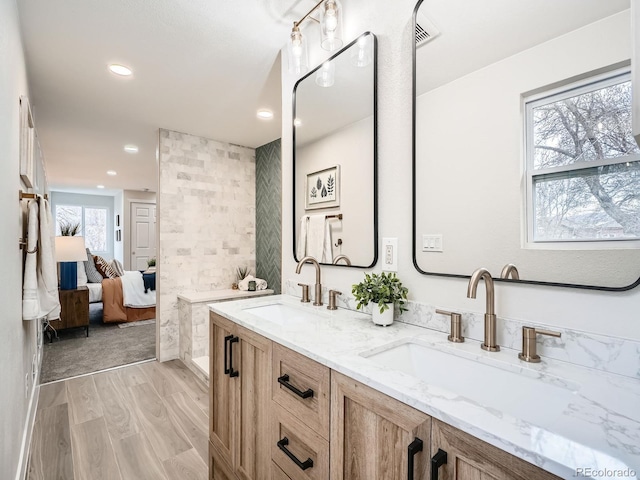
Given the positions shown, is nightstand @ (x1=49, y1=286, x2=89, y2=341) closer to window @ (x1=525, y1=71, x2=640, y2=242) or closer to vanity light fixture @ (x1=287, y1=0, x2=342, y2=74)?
vanity light fixture @ (x1=287, y1=0, x2=342, y2=74)

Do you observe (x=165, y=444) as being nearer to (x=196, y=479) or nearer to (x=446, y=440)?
(x=196, y=479)

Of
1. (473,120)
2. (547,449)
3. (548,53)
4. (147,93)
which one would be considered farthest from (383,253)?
(147,93)

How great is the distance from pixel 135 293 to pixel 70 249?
1.22m

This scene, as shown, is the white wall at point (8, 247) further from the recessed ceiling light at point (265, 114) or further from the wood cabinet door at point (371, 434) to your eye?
the recessed ceiling light at point (265, 114)

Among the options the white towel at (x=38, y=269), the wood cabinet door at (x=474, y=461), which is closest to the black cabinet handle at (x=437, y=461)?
the wood cabinet door at (x=474, y=461)

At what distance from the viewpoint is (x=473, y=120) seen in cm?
117

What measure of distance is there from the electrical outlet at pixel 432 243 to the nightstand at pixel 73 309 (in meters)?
4.76

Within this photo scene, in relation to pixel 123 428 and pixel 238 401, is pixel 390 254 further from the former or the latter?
pixel 123 428

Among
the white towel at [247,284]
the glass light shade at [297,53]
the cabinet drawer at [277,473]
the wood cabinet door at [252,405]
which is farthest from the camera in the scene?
the white towel at [247,284]

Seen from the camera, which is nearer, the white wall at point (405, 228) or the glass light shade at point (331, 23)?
the white wall at point (405, 228)

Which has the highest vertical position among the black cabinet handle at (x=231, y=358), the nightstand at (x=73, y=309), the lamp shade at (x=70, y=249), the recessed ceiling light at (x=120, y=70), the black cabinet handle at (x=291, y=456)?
the recessed ceiling light at (x=120, y=70)

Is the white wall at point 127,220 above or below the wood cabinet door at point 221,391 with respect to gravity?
above

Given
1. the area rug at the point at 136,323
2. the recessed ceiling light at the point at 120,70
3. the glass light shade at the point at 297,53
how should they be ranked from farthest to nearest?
the area rug at the point at 136,323 → the recessed ceiling light at the point at 120,70 → the glass light shade at the point at 297,53
